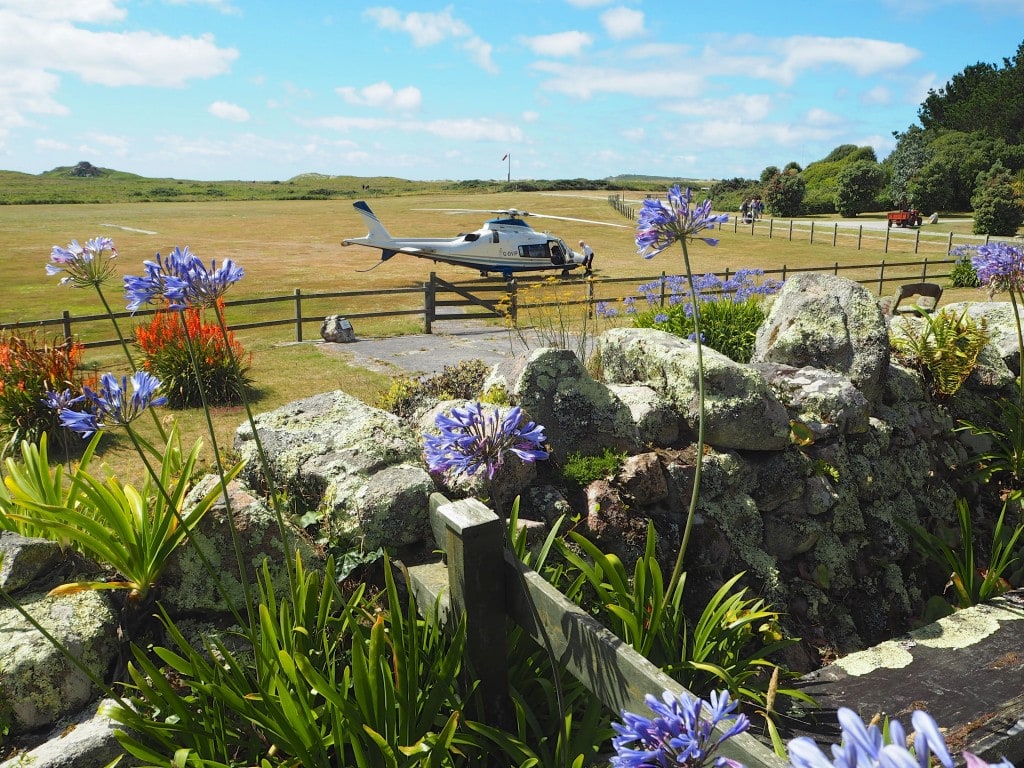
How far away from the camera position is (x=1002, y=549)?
5301mm

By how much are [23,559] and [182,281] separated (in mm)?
2092

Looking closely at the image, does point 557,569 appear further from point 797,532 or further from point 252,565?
point 797,532

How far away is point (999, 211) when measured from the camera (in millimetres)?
40812

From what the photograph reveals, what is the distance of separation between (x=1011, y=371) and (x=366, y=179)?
657ft

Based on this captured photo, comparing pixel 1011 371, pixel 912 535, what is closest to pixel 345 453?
pixel 912 535

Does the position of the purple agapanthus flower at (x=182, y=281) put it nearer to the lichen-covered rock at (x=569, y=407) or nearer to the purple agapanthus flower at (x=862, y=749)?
the purple agapanthus flower at (x=862, y=749)

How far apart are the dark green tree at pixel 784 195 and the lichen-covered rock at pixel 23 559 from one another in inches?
2415

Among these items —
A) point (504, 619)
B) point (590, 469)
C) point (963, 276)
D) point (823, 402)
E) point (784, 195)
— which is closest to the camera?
point (504, 619)

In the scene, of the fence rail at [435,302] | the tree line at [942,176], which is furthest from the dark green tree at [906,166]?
the fence rail at [435,302]

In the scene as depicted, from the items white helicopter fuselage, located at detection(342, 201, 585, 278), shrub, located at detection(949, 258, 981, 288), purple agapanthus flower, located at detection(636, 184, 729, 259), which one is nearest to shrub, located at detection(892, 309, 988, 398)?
purple agapanthus flower, located at detection(636, 184, 729, 259)

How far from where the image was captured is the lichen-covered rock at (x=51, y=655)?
10.1 feet

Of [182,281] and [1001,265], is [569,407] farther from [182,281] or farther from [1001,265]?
[1001,265]

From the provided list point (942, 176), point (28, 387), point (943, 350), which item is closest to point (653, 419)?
point (943, 350)

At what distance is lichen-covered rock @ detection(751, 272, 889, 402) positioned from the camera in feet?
19.2
